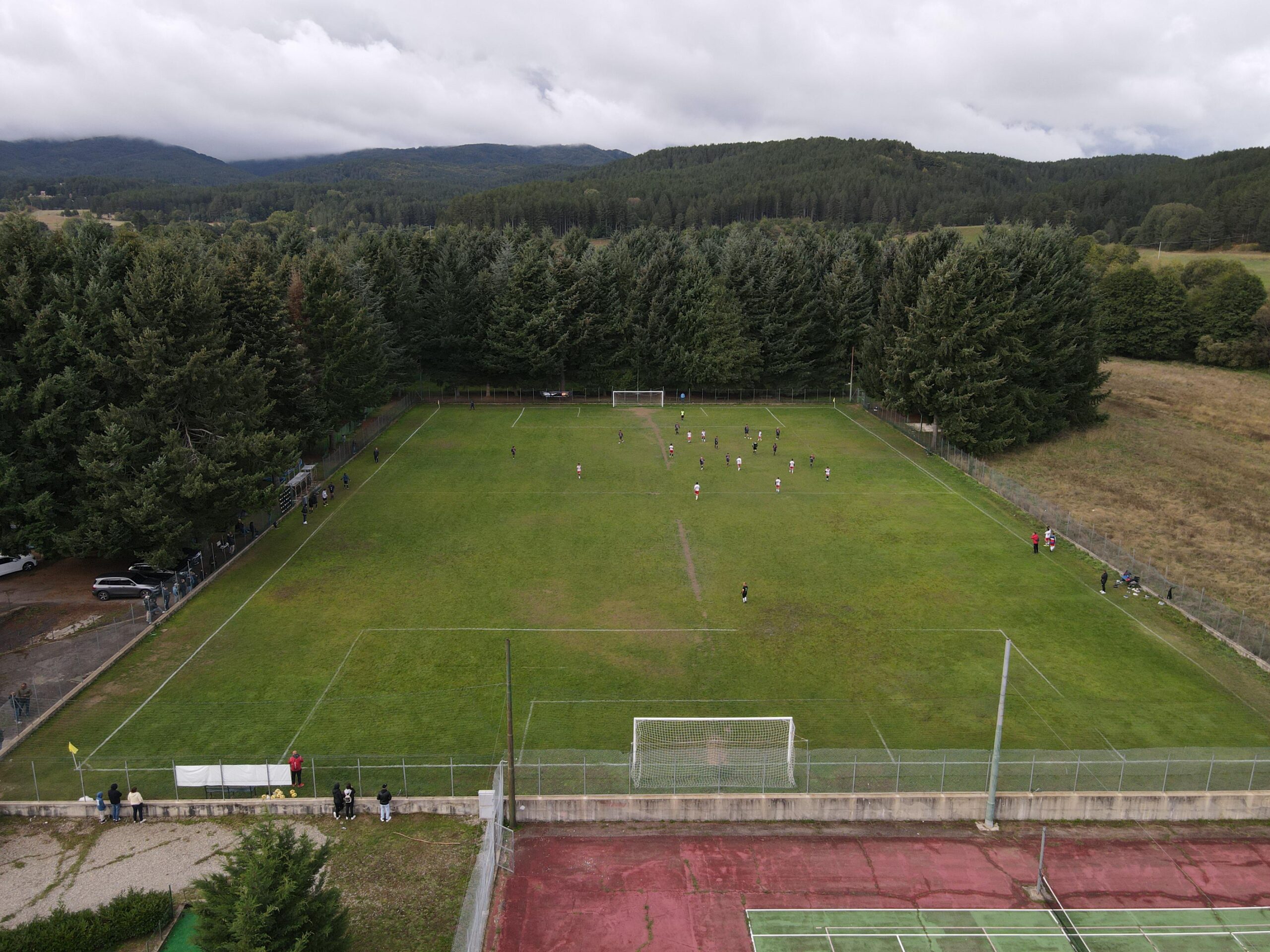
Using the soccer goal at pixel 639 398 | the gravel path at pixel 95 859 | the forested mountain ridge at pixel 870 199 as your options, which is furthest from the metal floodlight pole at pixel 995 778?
the forested mountain ridge at pixel 870 199

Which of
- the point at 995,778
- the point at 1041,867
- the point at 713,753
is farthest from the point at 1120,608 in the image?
the point at 713,753

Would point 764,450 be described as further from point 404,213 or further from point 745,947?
point 404,213

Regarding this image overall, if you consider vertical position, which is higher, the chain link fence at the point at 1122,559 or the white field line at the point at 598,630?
the chain link fence at the point at 1122,559

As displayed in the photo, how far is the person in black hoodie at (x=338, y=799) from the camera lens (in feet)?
69.4

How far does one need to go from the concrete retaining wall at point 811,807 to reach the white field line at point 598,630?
35.4 feet

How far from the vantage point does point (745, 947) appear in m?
17.7

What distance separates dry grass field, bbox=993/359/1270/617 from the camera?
40312mm

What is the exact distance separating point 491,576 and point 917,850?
71.7ft

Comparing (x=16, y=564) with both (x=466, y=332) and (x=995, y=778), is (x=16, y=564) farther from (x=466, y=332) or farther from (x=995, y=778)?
(x=466, y=332)

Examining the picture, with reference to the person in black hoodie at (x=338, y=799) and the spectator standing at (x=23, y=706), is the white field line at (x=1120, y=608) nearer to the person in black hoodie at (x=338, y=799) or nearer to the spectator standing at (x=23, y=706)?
the person in black hoodie at (x=338, y=799)

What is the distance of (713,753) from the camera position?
23.5 m

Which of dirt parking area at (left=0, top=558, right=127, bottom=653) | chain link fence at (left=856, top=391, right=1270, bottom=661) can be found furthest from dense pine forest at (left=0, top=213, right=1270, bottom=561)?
chain link fence at (left=856, top=391, right=1270, bottom=661)

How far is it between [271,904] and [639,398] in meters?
68.8

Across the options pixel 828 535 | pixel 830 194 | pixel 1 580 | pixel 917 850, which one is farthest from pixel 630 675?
pixel 830 194
